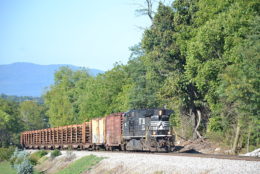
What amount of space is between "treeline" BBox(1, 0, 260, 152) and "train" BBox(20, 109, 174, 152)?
4830mm

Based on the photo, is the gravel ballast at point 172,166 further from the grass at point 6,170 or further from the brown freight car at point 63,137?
the brown freight car at point 63,137

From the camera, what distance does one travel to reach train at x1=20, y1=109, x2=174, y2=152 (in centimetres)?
3041

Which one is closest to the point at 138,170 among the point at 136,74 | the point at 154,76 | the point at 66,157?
the point at 66,157

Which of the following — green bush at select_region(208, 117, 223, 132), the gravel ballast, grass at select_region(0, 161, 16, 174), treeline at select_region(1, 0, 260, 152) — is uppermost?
treeline at select_region(1, 0, 260, 152)

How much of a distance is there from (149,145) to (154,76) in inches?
666

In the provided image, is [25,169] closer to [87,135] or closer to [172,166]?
[87,135]

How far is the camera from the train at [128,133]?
30409 mm

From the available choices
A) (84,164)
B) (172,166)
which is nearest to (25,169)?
(84,164)

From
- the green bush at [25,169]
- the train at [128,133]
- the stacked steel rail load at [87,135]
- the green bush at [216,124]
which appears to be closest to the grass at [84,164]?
the train at [128,133]

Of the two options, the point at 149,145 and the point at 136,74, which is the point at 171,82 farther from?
the point at 136,74

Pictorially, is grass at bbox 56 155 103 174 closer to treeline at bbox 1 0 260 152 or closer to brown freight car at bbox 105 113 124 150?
brown freight car at bbox 105 113 124 150

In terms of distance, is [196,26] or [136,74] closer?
[196,26]

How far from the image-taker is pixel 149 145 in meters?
30.4

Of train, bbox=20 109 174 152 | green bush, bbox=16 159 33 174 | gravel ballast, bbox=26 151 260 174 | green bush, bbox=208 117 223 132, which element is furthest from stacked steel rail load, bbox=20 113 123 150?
gravel ballast, bbox=26 151 260 174
